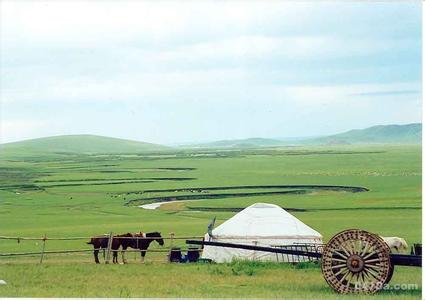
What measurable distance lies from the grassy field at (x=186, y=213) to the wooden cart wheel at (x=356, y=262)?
268 millimetres

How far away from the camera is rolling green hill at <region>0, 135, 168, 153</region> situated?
136250mm

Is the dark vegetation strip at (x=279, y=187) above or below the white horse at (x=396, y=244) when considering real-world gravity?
above

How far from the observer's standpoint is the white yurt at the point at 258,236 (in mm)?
17562

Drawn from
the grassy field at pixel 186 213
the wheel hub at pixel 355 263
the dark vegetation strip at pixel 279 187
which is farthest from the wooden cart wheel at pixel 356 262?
the dark vegetation strip at pixel 279 187

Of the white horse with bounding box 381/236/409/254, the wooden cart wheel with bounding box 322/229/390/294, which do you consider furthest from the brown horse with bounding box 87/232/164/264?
the wooden cart wheel with bounding box 322/229/390/294

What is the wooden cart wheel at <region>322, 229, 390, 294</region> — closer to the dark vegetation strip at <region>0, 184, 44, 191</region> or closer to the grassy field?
the grassy field

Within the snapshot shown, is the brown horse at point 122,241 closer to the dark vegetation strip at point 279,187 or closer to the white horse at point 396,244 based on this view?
the white horse at point 396,244

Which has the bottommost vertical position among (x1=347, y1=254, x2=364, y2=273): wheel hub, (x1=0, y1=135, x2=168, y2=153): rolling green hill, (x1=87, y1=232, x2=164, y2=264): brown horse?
(x1=87, y1=232, x2=164, y2=264): brown horse

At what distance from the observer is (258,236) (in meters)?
17.7

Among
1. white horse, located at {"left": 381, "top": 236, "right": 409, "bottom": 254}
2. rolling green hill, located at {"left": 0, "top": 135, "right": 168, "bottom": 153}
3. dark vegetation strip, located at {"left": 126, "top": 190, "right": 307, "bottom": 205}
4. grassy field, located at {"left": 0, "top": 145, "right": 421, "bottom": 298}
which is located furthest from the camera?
rolling green hill, located at {"left": 0, "top": 135, "right": 168, "bottom": 153}

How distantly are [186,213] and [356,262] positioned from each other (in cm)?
2150

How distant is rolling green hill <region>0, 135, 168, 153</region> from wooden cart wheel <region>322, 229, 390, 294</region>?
116m

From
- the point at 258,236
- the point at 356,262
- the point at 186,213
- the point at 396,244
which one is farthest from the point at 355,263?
the point at 186,213

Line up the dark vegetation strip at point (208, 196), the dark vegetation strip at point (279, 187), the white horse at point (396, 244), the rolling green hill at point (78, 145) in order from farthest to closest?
the rolling green hill at point (78, 145)
the dark vegetation strip at point (279, 187)
the dark vegetation strip at point (208, 196)
the white horse at point (396, 244)
